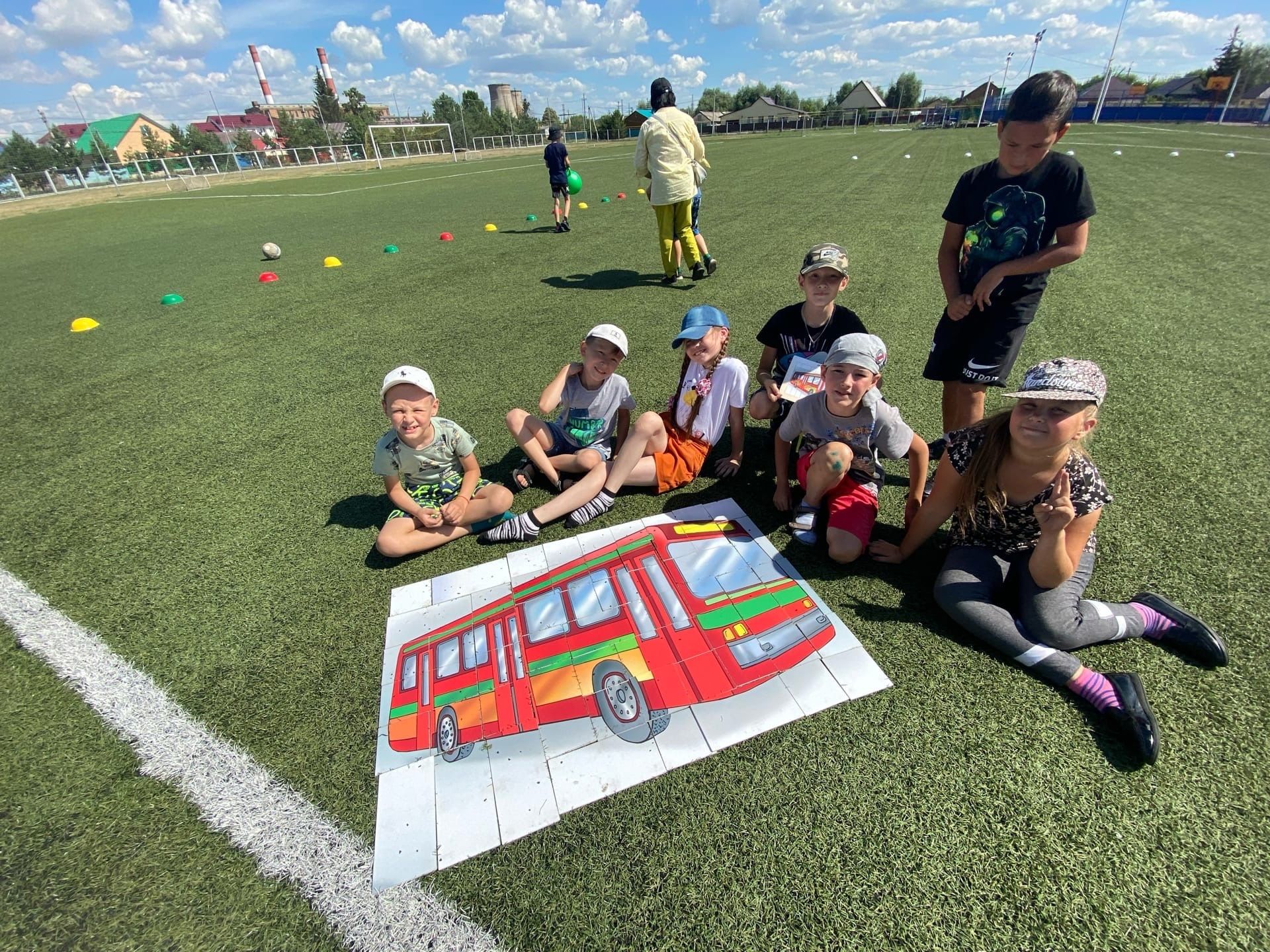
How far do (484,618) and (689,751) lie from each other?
1.02 metres

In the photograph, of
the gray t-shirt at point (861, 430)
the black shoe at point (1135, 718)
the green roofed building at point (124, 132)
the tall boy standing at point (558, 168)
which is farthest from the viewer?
the green roofed building at point (124, 132)

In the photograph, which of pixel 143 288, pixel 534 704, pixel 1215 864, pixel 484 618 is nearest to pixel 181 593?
pixel 484 618

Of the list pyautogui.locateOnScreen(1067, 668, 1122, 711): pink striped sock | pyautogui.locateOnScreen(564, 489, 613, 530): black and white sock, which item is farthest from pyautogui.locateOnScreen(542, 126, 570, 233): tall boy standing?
pyautogui.locateOnScreen(1067, 668, 1122, 711): pink striped sock

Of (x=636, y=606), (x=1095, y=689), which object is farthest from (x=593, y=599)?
(x=1095, y=689)

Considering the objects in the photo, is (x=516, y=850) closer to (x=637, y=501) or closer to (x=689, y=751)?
(x=689, y=751)

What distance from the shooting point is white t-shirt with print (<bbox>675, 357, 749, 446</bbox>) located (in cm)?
307

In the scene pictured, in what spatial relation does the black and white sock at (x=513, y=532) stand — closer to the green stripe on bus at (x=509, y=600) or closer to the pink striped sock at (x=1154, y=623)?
the green stripe on bus at (x=509, y=600)

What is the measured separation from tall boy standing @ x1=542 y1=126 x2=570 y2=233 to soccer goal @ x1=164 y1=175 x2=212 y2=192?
76.6ft

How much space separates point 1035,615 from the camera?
201 cm

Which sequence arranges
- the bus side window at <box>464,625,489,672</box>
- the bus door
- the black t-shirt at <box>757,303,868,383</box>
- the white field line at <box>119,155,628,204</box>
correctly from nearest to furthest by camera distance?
the bus door, the bus side window at <box>464,625,489,672</box>, the black t-shirt at <box>757,303,868,383</box>, the white field line at <box>119,155,628,204</box>

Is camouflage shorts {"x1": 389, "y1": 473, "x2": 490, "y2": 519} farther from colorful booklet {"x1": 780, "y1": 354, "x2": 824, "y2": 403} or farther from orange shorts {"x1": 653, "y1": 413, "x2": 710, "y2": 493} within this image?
colorful booklet {"x1": 780, "y1": 354, "x2": 824, "y2": 403}

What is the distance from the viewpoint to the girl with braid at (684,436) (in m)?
2.96

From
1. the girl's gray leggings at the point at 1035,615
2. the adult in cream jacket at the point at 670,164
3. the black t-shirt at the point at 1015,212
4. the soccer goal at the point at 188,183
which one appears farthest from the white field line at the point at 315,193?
the girl's gray leggings at the point at 1035,615

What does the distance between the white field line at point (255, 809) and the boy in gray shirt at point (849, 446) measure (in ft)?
6.48
